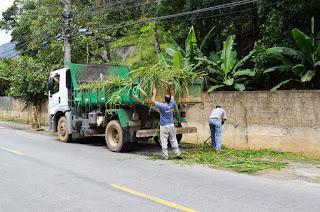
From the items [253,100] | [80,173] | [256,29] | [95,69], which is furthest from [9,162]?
[256,29]

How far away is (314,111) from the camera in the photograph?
9.16m

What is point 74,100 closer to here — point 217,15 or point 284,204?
point 284,204

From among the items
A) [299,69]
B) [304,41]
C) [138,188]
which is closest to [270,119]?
[299,69]

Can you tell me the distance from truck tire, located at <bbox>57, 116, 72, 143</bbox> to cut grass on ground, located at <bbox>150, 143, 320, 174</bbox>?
510 centimetres

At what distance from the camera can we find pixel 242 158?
859 cm

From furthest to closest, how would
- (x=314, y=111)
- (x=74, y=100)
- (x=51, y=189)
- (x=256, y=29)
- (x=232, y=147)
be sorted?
(x=256, y=29)
(x=74, y=100)
(x=232, y=147)
(x=314, y=111)
(x=51, y=189)

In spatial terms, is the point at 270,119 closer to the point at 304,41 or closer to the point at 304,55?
the point at 304,41

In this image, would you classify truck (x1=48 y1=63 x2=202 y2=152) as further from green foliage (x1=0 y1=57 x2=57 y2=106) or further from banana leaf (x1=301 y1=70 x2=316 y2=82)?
green foliage (x1=0 y1=57 x2=57 y2=106)

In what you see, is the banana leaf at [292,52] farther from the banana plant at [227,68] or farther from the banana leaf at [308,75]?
the banana plant at [227,68]

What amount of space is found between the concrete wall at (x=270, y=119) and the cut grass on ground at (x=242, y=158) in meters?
→ 0.43

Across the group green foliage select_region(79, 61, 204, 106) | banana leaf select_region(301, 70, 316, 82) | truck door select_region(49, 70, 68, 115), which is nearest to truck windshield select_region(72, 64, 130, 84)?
truck door select_region(49, 70, 68, 115)

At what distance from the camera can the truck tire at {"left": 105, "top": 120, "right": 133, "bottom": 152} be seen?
381 inches

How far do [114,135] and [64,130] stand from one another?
3.60m

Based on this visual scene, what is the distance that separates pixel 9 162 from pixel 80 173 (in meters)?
2.53
